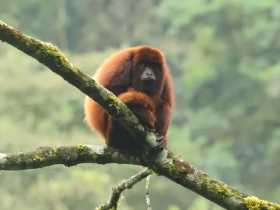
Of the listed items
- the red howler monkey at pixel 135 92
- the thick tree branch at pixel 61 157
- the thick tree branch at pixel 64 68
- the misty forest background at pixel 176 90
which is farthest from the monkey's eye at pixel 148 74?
the misty forest background at pixel 176 90

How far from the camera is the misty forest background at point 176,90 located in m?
21.7

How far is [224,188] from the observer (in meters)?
5.27

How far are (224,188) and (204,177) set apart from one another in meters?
0.14

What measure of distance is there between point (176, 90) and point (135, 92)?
28581 mm

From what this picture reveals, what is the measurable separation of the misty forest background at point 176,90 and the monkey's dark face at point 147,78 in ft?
40.9

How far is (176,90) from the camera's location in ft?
115

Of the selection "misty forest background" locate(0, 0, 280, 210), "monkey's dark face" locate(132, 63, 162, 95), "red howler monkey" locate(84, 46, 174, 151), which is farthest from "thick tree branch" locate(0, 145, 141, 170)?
"misty forest background" locate(0, 0, 280, 210)

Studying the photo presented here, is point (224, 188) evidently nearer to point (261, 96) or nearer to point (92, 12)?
point (261, 96)

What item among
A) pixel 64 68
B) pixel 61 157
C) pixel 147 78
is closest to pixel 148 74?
pixel 147 78

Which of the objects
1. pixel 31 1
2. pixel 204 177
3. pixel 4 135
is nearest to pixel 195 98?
pixel 31 1

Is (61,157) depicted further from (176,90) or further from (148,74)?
(176,90)

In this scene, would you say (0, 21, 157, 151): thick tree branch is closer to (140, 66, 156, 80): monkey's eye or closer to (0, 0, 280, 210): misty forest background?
(140, 66, 156, 80): monkey's eye

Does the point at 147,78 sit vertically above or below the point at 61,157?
above

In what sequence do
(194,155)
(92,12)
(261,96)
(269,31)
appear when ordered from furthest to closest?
(92,12) < (269,31) < (261,96) < (194,155)
